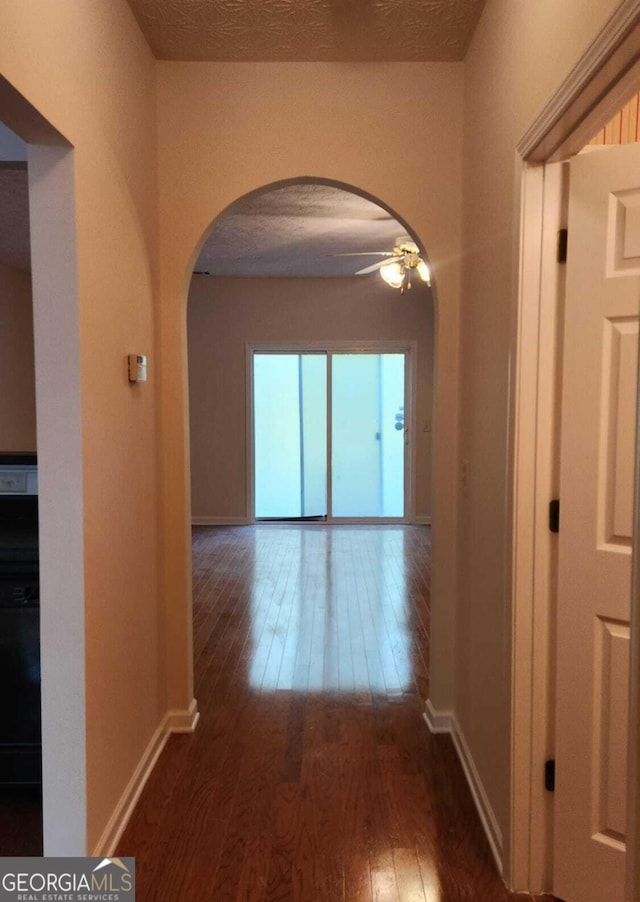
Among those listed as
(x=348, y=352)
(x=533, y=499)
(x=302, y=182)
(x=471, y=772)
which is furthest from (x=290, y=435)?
(x=533, y=499)

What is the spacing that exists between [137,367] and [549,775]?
6.16 ft

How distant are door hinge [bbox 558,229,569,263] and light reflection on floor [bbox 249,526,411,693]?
7.46 feet

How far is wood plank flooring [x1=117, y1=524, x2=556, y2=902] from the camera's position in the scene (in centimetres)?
192

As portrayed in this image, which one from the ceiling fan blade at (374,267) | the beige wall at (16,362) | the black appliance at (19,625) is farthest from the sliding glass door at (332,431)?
the black appliance at (19,625)

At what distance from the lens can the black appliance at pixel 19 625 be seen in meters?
2.14

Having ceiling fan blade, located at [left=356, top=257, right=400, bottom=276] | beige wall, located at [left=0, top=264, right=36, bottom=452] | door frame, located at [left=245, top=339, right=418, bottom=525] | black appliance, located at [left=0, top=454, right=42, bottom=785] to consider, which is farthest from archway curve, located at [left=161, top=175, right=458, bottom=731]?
door frame, located at [left=245, top=339, right=418, bottom=525]

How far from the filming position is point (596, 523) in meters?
1.70

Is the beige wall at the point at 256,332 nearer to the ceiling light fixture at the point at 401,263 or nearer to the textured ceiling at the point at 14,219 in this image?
the textured ceiling at the point at 14,219

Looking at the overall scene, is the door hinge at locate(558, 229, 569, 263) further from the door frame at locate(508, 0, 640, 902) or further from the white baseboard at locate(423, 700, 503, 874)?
the white baseboard at locate(423, 700, 503, 874)

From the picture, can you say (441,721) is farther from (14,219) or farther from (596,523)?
(14,219)

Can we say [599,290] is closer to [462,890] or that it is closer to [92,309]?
[92,309]

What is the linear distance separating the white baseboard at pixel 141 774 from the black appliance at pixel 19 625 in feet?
1.13

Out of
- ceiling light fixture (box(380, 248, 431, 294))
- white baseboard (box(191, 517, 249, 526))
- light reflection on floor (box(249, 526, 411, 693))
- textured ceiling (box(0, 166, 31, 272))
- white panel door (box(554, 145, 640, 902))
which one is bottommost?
light reflection on floor (box(249, 526, 411, 693))

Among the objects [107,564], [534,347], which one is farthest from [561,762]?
[107,564]
